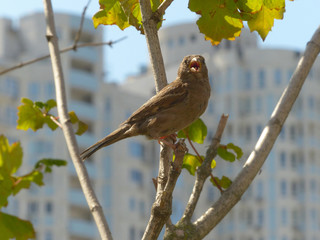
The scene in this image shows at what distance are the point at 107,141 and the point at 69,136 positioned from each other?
353mm

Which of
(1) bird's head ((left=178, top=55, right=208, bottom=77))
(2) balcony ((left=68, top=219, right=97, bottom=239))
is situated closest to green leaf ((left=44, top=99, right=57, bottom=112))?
(1) bird's head ((left=178, top=55, right=208, bottom=77))

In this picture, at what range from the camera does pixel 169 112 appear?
4777 mm

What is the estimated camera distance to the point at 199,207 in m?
77.6

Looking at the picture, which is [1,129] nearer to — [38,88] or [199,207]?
[38,88]

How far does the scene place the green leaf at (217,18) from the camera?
412cm

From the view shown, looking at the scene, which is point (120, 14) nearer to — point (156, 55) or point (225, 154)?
point (156, 55)

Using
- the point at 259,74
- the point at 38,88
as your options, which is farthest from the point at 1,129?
the point at 259,74

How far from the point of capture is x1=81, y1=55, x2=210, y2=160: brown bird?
4.71 metres

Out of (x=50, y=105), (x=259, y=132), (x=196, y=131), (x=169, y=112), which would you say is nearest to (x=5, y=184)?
(x=50, y=105)

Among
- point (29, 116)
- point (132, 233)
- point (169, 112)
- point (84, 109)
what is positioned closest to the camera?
point (169, 112)

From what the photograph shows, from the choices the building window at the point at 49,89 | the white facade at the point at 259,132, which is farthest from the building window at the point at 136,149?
the building window at the point at 49,89

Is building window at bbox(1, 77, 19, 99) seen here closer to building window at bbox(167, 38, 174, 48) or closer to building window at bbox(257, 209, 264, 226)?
building window at bbox(167, 38, 174, 48)

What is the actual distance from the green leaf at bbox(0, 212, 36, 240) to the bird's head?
166 cm

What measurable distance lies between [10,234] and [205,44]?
→ 78736 mm
